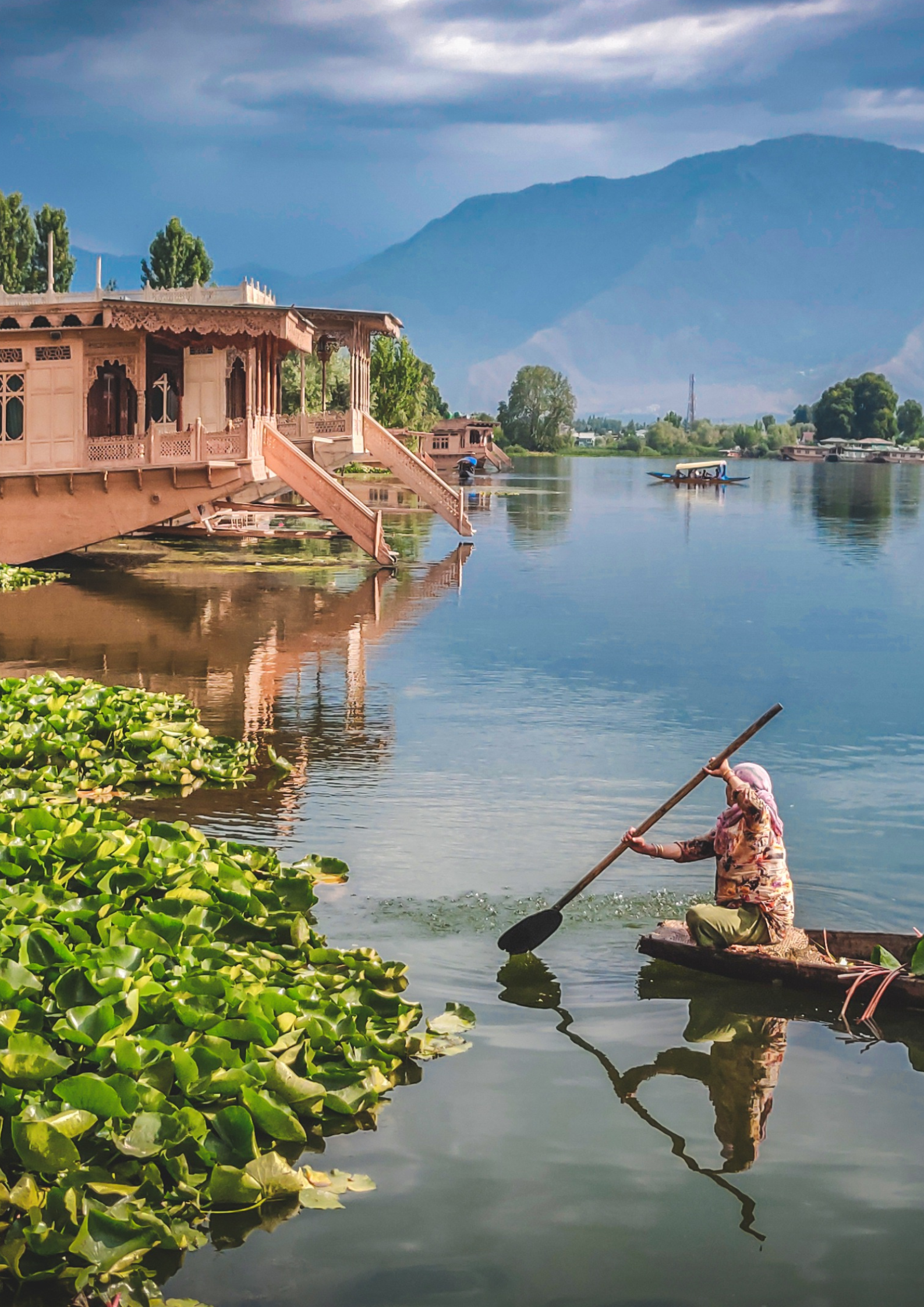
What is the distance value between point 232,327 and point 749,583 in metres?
14.2

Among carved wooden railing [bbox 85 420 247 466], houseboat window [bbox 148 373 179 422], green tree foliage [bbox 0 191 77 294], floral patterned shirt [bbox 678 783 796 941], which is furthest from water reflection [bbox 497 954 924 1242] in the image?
green tree foliage [bbox 0 191 77 294]

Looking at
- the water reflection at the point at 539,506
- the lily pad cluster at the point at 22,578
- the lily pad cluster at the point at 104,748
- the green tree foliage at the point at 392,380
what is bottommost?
the lily pad cluster at the point at 104,748

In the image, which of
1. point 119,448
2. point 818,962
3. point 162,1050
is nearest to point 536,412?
point 119,448

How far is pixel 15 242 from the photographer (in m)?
67.9

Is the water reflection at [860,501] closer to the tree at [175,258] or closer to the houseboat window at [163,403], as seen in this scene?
the houseboat window at [163,403]

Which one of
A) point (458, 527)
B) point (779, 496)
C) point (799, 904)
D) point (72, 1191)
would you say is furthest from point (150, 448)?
point (779, 496)

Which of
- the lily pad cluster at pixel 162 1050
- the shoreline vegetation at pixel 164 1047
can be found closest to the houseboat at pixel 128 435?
the shoreline vegetation at pixel 164 1047

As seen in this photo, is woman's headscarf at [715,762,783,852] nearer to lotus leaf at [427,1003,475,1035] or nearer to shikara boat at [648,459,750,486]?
lotus leaf at [427,1003,475,1035]

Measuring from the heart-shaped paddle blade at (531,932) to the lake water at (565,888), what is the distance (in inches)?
7.5

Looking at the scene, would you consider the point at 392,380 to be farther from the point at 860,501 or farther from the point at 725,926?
the point at 725,926

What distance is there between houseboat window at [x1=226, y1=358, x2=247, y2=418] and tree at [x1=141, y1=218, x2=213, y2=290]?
143 feet

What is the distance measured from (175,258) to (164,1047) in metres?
75.5

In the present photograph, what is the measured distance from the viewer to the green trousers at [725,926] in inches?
360

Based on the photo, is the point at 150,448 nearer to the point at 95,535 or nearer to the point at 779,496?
the point at 95,535
